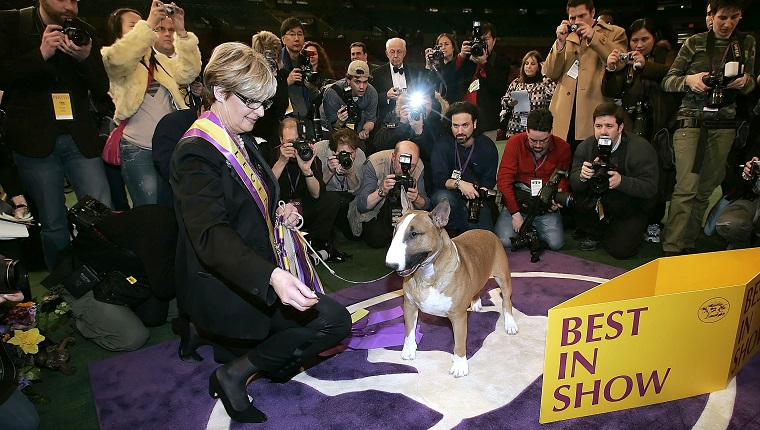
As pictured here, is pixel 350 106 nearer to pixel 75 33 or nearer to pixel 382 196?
pixel 382 196

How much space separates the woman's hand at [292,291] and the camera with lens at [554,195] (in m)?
3.34

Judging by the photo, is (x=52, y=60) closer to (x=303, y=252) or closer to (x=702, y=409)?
(x=303, y=252)

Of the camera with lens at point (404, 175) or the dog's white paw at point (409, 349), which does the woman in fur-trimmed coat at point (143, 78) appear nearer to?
the camera with lens at point (404, 175)

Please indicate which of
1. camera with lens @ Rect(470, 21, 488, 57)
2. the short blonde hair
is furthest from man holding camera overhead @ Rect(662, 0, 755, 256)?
the short blonde hair

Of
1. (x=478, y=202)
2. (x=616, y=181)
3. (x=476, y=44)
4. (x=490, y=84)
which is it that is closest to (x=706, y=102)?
(x=616, y=181)

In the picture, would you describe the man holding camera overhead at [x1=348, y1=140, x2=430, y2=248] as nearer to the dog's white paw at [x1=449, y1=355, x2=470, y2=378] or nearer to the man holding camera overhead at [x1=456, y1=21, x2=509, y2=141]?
the dog's white paw at [x1=449, y1=355, x2=470, y2=378]

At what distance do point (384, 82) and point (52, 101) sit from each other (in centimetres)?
367

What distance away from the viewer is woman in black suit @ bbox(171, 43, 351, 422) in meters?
1.88

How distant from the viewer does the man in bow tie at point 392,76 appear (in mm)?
6031

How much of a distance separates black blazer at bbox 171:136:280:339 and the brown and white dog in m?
0.70

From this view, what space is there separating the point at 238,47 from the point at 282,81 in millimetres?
2670

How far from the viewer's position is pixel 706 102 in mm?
4355

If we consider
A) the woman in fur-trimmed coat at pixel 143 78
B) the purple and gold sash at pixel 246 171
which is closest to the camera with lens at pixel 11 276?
the purple and gold sash at pixel 246 171

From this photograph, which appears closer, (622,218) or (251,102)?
(251,102)
